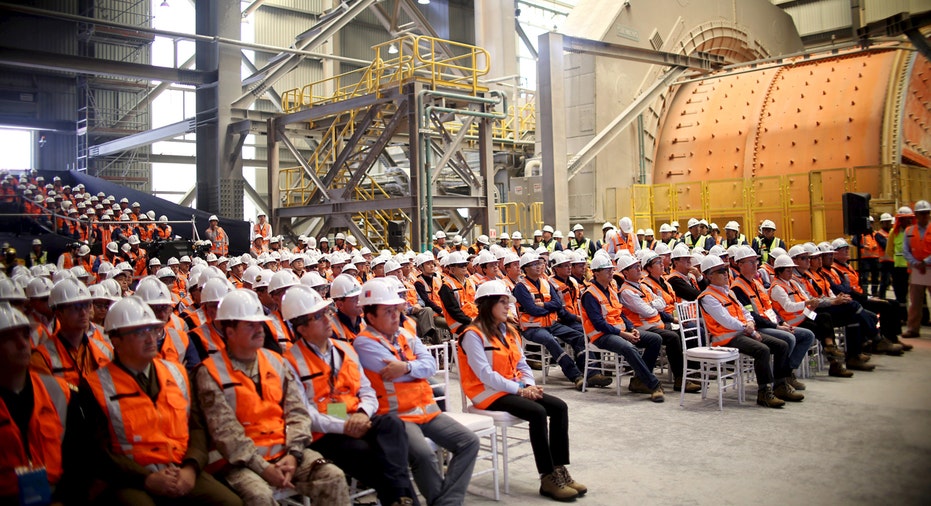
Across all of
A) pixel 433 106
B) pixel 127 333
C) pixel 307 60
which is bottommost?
pixel 127 333

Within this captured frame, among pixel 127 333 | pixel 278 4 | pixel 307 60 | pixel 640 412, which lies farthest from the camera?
pixel 307 60

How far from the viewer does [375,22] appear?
3503cm

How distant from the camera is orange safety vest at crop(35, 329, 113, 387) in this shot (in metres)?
4.50

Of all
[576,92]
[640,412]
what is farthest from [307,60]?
[640,412]

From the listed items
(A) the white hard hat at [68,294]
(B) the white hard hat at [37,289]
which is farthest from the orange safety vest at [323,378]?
(B) the white hard hat at [37,289]

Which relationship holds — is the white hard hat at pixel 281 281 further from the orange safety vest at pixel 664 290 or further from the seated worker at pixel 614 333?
the orange safety vest at pixel 664 290

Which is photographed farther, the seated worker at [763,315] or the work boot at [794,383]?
the seated worker at [763,315]

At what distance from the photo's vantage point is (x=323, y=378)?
423cm

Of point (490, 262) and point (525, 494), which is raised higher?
point (490, 262)

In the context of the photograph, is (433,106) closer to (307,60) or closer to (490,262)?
(490,262)

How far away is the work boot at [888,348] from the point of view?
963 cm

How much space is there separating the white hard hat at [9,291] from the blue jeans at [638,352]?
5568 mm

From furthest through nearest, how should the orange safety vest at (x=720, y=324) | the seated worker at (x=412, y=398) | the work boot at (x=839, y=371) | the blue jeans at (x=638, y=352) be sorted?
the work boot at (x=839, y=371)
the blue jeans at (x=638, y=352)
the orange safety vest at (x=720, y=324)
the seated worker at (x=412, y=398)

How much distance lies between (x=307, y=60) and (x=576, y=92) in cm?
1854
